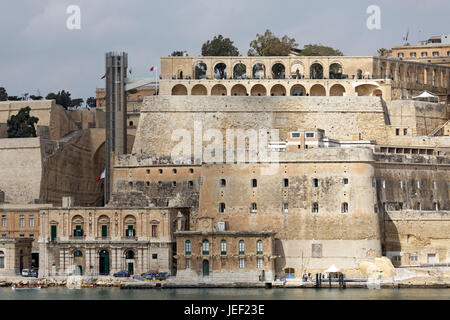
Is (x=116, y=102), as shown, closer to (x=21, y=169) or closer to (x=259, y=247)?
(x=21, y=169)

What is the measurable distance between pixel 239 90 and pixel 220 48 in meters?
10.0

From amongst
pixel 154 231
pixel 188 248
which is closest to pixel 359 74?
pixel 154 231

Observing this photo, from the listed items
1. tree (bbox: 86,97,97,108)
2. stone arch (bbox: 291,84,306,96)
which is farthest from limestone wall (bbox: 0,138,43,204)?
tree (bbox: 86,97,97,108)

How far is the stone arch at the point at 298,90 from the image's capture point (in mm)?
84250

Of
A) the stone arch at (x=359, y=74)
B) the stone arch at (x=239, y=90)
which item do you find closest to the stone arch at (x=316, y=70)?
the stone arch at (x=359, y=74)

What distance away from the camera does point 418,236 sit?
70.4 m

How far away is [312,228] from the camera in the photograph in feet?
223

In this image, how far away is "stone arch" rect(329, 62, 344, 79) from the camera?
279ft

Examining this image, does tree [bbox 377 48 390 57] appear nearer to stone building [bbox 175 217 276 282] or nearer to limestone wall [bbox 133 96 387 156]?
limestone wall [bbox 133 96 387 156]

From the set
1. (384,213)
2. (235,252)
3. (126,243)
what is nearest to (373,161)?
(384,213)

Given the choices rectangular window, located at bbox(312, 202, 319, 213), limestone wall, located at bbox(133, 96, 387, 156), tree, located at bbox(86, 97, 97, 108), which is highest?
tree, located at bbox(86, 97, 97, 108)

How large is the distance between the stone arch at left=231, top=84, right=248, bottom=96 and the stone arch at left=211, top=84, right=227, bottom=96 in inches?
20.4

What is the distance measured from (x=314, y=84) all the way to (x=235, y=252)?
20.2 meters
